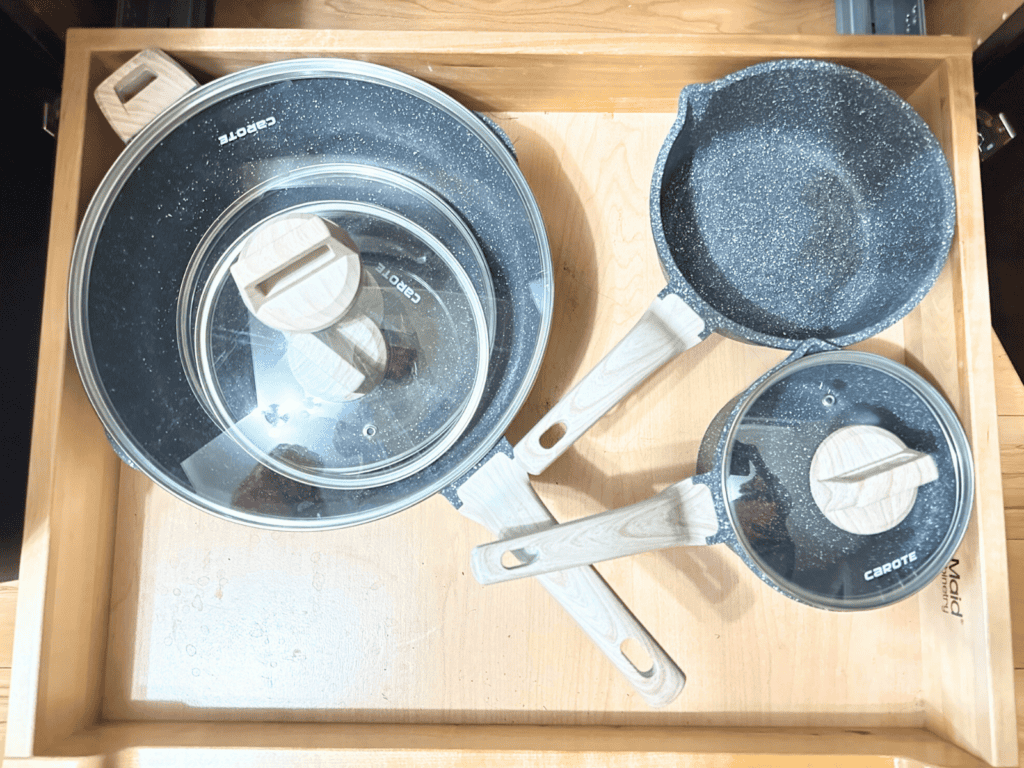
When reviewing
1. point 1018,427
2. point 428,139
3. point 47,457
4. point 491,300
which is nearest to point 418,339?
point 491,300

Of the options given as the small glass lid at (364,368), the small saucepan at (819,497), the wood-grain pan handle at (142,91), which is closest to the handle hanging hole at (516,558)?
the small saucepan at (819,497)

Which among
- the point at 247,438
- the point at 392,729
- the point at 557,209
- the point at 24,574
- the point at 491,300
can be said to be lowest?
the point at 392,729

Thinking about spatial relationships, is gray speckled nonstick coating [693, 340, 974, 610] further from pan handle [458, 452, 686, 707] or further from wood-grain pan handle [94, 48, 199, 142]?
wood-grain pan handle [94, 48, 199, 142]

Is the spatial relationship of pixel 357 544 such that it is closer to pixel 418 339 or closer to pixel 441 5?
pixel 418 339

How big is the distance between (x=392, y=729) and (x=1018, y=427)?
0.68 metres

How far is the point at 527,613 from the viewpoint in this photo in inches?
23.8

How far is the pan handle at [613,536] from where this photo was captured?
50 centimetres

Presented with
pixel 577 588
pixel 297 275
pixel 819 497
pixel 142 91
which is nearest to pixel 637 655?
pixel 577 588

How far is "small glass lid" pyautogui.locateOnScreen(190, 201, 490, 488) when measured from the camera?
54cm

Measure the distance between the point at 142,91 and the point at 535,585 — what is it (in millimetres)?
536

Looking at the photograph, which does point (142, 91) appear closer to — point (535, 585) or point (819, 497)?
point (535, 585)

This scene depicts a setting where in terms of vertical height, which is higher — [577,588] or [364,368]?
[364,368]

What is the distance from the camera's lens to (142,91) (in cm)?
55

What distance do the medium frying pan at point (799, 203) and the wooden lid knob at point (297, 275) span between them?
8.0 inches
